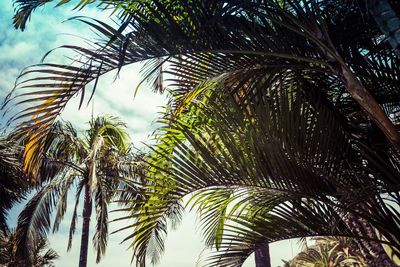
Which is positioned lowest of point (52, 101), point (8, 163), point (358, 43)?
point (52, 101)

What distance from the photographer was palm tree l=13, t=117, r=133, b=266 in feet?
32.4

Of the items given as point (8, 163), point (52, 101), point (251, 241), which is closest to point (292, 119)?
point (251, 241)

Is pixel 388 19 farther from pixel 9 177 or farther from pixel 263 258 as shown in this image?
pixel 9 177

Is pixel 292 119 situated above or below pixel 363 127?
below

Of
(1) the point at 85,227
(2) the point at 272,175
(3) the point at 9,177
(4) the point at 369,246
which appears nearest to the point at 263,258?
(4) the point at 369,246

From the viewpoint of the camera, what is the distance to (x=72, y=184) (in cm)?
1070

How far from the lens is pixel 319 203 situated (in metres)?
2.49

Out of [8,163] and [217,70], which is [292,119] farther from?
[8,163]

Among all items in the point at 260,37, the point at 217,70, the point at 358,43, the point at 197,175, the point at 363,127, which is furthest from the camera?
the point at 363,127

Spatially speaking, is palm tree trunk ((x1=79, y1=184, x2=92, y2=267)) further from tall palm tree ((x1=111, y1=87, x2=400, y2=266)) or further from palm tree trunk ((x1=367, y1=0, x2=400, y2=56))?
palm tree trunk ((x1=367, y1=0, x2=400, y2=56))

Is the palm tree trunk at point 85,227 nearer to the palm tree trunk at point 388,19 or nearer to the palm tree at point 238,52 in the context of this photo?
the palm tree at point 238,52

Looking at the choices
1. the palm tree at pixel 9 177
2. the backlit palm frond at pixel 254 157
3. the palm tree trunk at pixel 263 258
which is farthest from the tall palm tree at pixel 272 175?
the palm tree at pixel 9 177

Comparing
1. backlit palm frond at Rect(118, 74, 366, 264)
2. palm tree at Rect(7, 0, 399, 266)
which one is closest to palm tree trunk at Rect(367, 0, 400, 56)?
palm tree at Rect(7, 0, 399, 266)

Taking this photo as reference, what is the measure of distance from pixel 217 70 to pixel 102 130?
917cm
